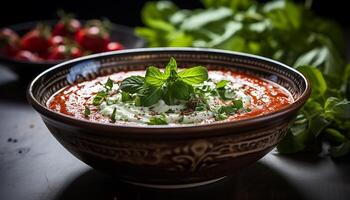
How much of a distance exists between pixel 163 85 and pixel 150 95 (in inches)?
1.8

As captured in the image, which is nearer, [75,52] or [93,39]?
[75,52]

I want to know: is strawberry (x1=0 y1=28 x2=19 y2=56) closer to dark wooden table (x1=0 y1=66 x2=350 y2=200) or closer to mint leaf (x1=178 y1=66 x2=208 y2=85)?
dark wooden table (x1=0 y1=66 x2=350 y2=200)

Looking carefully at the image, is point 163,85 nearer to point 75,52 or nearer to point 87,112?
point 87,112

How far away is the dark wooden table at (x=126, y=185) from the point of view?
1313 mm

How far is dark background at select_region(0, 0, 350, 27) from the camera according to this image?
3.35m

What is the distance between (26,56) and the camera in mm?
2285

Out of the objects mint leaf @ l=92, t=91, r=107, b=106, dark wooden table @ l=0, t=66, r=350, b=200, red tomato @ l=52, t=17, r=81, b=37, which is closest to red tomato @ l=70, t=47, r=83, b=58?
red tomato @ l=52, t=17, r=81, b=37

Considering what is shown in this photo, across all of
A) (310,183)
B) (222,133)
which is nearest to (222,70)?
(310,183)

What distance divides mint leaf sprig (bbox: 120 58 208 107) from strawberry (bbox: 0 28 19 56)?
45.9 inches

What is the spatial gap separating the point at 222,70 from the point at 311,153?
14.5 inches

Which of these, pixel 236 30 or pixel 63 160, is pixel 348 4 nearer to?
pixel 236 30

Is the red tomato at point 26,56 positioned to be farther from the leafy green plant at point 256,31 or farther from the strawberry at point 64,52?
the leafy green plant at point 256,31

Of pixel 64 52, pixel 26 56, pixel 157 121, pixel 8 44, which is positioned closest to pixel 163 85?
pixel 157 121

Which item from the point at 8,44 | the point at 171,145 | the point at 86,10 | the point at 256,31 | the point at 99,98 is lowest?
the point at 86,10
